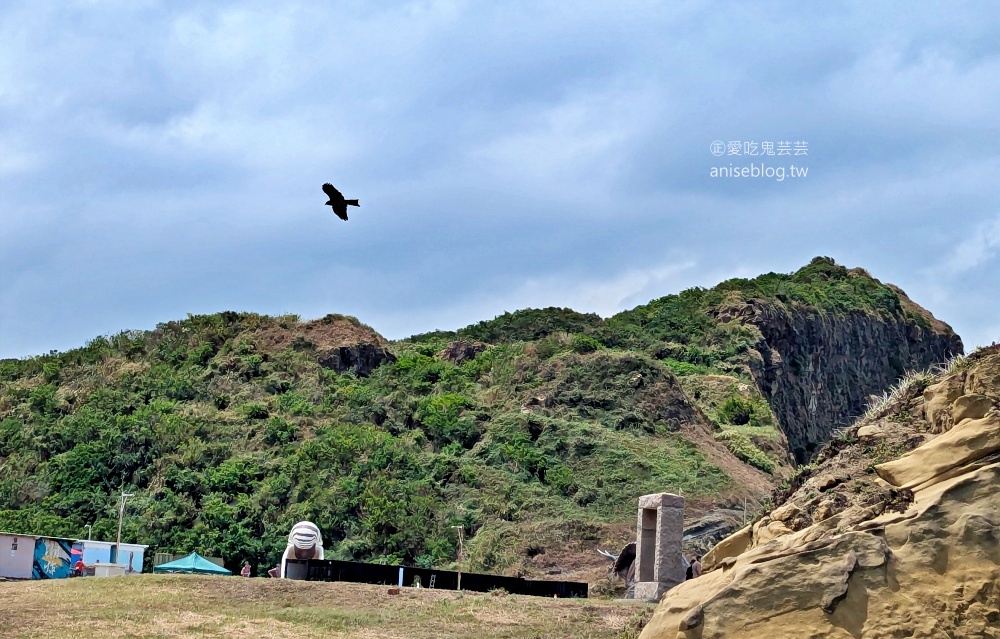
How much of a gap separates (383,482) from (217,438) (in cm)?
1065

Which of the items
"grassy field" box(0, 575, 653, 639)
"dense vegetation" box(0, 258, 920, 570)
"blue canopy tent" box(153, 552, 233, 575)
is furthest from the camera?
"dense vegetation" box(0, 258, 920, 570)

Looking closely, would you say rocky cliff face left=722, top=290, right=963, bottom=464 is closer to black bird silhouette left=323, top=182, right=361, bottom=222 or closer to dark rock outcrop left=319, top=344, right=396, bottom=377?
dark rock outcrop left=319, top=344, right=396, bottom=377

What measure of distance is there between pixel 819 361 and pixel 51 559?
187 ft

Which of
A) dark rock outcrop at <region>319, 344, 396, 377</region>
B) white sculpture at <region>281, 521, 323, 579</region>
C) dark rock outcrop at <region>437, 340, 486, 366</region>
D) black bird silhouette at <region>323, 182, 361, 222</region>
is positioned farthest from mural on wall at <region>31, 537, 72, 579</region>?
dark rock outcrop at <region>437, 340, 486, 366</region>

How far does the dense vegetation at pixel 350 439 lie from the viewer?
42188 mm

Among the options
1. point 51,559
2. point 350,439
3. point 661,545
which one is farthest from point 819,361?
point 661,545

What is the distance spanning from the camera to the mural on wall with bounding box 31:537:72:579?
31703 millimetres

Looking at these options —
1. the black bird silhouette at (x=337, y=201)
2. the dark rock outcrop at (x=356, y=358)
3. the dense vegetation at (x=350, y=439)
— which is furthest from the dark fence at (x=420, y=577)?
the dark rock outcrop at (x=356, y=358)

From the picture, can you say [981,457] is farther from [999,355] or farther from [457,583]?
[457,583]

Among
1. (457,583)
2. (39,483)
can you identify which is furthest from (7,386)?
(457,583)

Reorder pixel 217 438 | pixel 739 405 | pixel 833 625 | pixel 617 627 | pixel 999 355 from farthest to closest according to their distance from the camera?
pixel 739 405 → pixel 217 438 → pixel 617 627 → pixel 999 355 → pixel 833 625

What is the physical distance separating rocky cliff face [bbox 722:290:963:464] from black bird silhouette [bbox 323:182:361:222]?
55869 mm

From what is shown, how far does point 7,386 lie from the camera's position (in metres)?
62.8

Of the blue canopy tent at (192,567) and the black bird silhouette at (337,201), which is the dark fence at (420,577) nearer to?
the blue canopy tent at (192,567)
